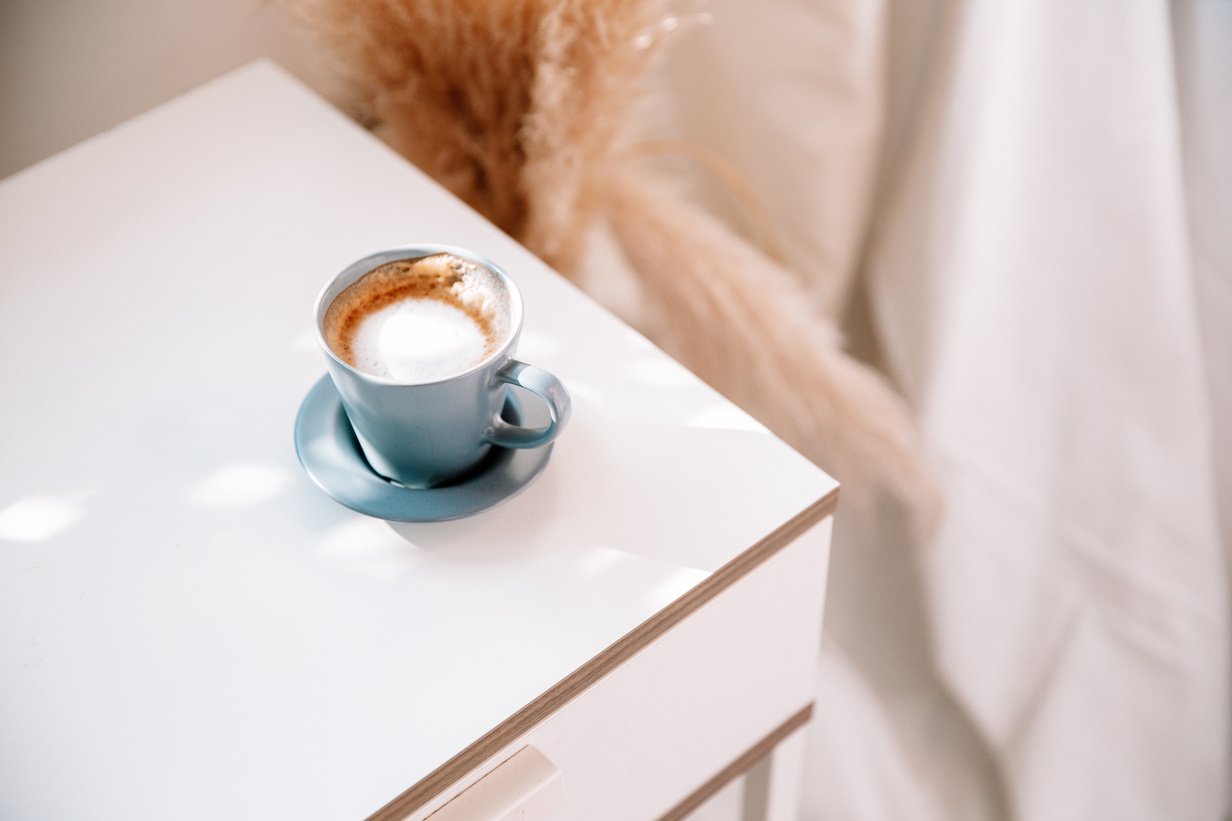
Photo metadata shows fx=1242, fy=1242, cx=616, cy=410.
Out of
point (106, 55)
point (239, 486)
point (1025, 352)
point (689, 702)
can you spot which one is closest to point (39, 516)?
point (239, 486)

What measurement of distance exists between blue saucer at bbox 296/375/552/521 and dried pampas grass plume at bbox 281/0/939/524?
23 centimetres

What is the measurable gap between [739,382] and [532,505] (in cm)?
40

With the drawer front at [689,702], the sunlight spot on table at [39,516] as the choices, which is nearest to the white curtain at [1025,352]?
the drawer front at [689,702]

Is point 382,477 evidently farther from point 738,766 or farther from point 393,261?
point 738,766

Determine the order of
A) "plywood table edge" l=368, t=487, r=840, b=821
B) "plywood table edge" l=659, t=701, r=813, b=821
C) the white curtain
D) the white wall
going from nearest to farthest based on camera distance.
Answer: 1. "plywood table edge" l=368, t=487, r=840, b=821
2. "plywood table edge" l=659, t=701, r=813, b=821
3. the white wall
4. the white curtain

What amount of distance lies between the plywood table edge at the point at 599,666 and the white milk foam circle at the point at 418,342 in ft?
0.48

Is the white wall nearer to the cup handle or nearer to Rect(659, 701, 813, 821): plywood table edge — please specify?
the cup handle

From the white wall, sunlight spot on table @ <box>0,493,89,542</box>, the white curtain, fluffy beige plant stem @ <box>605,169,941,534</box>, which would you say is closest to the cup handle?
sunlight spot on table @ <box>0,493,89,542</box>

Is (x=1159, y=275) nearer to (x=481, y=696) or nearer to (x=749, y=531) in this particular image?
(x=749, y=531)

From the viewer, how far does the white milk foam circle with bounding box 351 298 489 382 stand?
0.58m

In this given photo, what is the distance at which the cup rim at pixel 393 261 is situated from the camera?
559mm

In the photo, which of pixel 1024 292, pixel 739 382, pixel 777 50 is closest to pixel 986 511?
pixel 1024 292

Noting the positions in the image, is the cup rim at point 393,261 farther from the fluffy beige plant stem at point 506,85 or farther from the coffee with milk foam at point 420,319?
the fluffy beige plant stem at point 506,85

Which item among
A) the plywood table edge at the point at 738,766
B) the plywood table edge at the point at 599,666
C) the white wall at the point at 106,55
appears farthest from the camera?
the white wall at the point at 106,55
